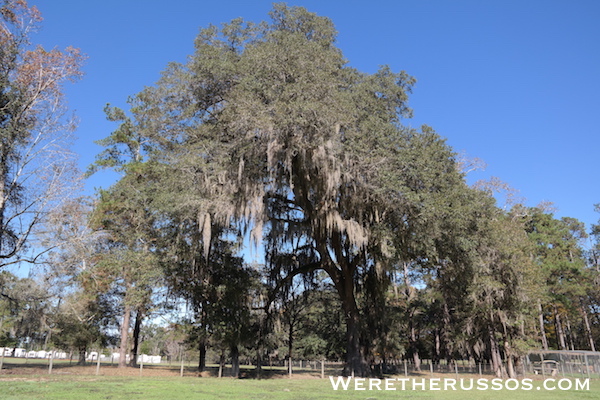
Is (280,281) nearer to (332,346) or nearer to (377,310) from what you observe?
(377,310)

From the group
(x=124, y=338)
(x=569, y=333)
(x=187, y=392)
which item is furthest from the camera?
(x=569, y=333)

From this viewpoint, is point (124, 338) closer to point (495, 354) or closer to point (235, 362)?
point (235, 362)

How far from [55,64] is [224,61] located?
6273 mm

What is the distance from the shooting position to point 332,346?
30.4 meters

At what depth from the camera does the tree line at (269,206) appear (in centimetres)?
1389

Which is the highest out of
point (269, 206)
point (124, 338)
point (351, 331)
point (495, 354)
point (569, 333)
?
point (269, 206)

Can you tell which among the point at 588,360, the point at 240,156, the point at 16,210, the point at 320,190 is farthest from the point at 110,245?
the point at 588,360

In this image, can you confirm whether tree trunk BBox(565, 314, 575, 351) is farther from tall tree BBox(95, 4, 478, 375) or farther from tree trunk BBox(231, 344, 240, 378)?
tree trunk BBox(231, 344, 240, 378)

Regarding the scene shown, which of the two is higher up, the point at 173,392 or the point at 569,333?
the point at 569,333

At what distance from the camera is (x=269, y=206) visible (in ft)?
53.7

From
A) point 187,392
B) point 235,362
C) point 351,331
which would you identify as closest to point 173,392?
point 187,392

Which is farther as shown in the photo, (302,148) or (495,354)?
(495,354)

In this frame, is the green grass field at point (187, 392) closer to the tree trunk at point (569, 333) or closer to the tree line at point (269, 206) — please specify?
the tree line at point (269, 206)

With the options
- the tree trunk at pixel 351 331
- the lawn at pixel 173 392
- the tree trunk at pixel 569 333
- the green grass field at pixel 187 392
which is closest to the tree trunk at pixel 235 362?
the tree trunk at pixel 351 331
